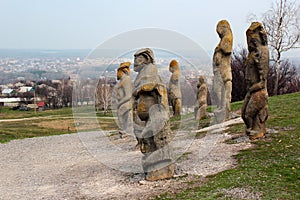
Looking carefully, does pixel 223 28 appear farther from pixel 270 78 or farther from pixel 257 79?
pixel 270 78

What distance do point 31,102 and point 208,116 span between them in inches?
2225

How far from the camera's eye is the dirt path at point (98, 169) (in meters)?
11.0

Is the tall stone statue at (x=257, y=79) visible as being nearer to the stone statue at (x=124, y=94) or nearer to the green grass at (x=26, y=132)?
the stone statue at (x=124, y=94)

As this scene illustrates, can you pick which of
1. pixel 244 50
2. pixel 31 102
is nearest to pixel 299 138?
pixel 244 50

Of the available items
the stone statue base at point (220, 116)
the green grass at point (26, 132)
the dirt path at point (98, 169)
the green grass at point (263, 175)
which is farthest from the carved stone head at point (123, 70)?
the green grass at point (26, 132)

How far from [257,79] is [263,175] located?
16.0 ft

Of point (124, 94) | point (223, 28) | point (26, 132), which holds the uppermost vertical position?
point (223, 28)

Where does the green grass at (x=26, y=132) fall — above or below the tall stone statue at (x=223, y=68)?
below

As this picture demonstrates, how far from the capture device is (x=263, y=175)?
33.7 feet

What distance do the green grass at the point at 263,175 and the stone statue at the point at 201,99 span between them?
8151mm

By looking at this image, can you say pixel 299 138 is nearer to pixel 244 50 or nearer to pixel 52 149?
pixel 52 149

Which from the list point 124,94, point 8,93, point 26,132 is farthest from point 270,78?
point 8,93

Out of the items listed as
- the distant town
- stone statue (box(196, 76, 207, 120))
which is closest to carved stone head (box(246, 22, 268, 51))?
the distant town

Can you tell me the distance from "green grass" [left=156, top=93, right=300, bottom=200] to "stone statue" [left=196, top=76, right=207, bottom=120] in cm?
815
